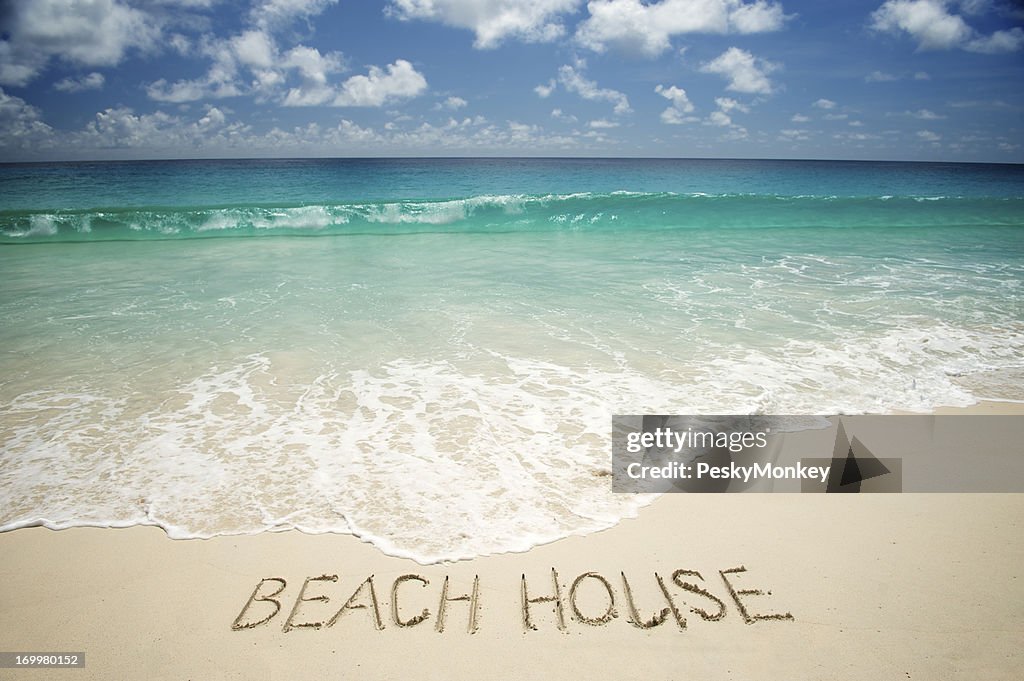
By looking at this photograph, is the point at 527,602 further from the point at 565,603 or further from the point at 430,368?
the point at 430,368

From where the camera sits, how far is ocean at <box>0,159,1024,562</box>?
342 centimetres

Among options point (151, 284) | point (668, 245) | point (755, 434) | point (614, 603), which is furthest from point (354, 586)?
point (668, 245)

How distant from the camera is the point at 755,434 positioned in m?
4.18

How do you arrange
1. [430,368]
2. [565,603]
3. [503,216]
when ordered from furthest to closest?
1. [503,216]
2. [430,368]
3. [565,603]

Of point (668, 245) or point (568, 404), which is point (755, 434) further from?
point (668, 245)

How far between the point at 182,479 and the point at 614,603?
9.35 ft

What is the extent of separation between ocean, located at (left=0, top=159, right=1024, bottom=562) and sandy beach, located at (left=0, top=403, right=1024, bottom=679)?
21 centimetres

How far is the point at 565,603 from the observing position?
2586 mm

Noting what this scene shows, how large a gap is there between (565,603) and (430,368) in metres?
3.20

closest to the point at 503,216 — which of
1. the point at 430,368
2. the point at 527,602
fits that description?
the point at 430,368

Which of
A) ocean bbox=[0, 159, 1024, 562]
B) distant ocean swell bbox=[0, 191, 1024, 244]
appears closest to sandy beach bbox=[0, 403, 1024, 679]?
ocean bbox=[0, 159, 1024, 562]

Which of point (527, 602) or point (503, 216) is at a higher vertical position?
point (503, 216)

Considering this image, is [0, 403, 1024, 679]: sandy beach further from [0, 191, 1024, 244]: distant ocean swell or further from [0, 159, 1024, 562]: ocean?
[0, 191, 1024, 244]: distant ocean swell

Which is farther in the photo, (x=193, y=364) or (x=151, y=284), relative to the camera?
(x=151, y=284)
